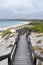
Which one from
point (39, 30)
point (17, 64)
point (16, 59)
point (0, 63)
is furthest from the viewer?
point (39, 30)

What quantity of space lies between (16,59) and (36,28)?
25.8 m

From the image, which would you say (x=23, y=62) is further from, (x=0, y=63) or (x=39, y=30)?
(x=39, y=30)

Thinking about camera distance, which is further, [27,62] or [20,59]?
[20,59]

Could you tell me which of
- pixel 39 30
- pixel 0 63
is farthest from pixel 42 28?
pixel 0 63

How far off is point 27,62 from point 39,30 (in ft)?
83.6

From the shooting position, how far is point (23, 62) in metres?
11.6

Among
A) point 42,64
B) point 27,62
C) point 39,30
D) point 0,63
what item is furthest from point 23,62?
point 39,30

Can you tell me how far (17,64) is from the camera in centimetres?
1096

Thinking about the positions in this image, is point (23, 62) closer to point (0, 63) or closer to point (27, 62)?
point (27, 62)

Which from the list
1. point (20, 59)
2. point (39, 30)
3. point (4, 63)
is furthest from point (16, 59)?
point (39, 30)

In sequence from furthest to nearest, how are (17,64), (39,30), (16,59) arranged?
(39,30) < (16,59) < (17,64)

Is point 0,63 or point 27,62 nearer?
point 27,62

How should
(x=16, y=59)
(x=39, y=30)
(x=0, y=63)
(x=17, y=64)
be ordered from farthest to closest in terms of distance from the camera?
(x=39, y=30), (x=0, y=63), (x=16, y=59), (x=17, y=64)

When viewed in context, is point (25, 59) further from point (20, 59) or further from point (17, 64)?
point (17, 64)
